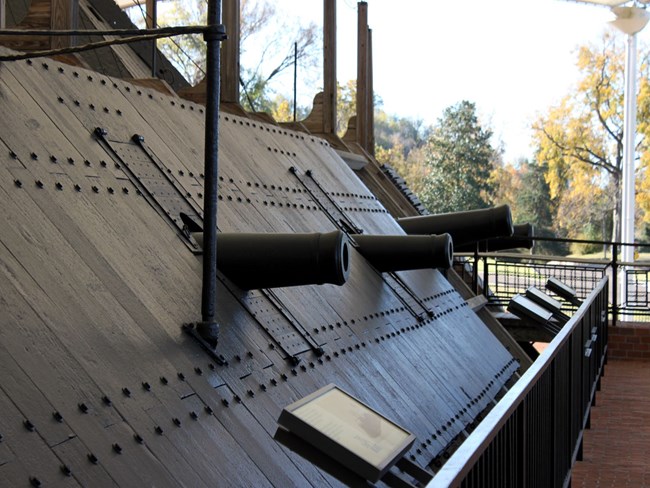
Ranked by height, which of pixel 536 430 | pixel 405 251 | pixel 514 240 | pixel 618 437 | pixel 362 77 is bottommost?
pixel 618 437

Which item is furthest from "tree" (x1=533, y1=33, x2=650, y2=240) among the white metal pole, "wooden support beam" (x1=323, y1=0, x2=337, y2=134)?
"wooden support beam" (x1=323, y1=0, x2=337, y2=134)

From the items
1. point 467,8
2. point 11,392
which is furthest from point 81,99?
point 467,8

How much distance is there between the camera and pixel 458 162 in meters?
36.0

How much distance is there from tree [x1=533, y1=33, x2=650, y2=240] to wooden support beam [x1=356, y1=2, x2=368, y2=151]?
18.4 metres

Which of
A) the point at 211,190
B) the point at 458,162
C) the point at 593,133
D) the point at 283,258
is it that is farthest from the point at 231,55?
the point at 458,162

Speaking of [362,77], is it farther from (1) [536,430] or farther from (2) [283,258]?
(1) [536,430]

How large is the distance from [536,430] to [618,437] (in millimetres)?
3782

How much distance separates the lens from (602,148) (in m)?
30.8

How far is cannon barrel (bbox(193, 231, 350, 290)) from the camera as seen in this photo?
11.6 ft

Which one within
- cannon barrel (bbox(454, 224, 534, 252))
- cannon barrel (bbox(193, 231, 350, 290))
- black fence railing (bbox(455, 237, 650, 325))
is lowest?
black fence railing (bbox(455, 237, 650, 325))

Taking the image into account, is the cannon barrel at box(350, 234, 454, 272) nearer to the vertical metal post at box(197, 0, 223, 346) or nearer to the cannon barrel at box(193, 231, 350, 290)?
the cannon barrel at box(193, 231, 350, 290)

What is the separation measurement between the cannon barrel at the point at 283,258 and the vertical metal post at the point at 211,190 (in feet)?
1.35

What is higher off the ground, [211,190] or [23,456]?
[211,190]

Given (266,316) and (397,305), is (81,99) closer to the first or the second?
(266,316)
